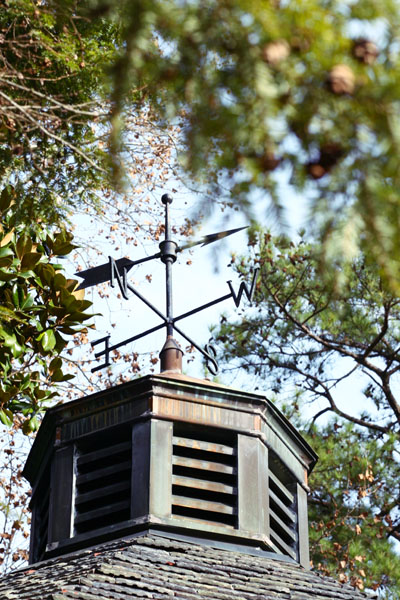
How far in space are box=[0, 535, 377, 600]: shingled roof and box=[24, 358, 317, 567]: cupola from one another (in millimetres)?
200

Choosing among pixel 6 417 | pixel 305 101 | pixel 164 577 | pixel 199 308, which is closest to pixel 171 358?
pixel 199 308

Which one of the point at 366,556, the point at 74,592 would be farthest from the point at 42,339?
the point at 366,556

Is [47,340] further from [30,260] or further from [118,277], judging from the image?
[118,277]

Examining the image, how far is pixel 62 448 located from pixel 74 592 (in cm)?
213

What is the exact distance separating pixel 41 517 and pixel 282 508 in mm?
2005

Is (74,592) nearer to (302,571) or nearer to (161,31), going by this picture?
(302,571)

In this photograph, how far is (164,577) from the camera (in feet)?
20.7

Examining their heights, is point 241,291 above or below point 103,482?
above

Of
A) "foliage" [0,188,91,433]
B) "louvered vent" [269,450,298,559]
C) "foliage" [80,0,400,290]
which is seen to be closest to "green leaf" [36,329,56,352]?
"foliage" [0,188,91,433]

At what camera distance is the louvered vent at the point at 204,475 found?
24.3ft

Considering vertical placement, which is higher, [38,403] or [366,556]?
[366,556]

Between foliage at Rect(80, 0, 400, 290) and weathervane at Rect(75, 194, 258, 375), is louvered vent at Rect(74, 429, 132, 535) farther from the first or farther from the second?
foliage at Rect(80, 0, 400, 290)

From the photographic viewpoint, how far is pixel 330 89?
2.70m

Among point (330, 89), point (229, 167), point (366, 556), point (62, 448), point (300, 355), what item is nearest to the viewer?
point (330, 89)
